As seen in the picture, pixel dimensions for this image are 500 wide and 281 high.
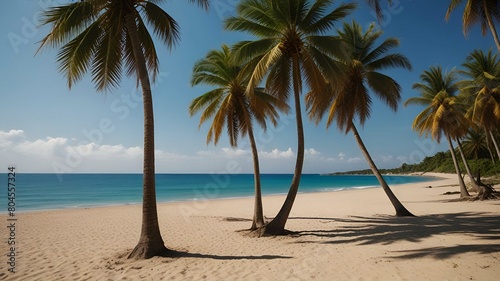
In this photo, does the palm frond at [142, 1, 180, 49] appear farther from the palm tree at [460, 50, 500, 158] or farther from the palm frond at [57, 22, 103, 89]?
the palm tree at [460, 50, 500, 158]

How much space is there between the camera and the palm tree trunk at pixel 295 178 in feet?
30.5

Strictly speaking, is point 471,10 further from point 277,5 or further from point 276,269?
point 276,269

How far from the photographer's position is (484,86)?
16.5 meters

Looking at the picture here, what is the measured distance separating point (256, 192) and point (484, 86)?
53.5ft

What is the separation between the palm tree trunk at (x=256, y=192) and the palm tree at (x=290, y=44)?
3.37 feet

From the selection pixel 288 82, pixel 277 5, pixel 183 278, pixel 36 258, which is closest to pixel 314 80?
pixel 288 82

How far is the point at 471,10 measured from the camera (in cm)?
1040

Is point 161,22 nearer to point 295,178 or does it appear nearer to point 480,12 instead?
point 295,178

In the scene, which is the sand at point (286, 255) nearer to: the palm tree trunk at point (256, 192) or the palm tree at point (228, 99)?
the palm tree trunk at point (256, 192)

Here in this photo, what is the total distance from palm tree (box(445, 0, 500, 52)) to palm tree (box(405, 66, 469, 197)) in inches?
340

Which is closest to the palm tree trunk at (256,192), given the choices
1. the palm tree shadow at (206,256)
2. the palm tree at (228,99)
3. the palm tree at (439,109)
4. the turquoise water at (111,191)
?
the palm tree at (228,99)

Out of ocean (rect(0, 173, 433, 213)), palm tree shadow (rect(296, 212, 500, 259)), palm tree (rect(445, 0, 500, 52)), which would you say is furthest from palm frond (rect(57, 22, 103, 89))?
palm tree (rect(445, 0, 500, 52))

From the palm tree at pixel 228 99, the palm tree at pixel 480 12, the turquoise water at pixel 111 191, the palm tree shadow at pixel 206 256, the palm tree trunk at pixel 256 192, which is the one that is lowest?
the turquoise water at pixel 111 191

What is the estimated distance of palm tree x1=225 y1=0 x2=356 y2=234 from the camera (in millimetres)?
9383
